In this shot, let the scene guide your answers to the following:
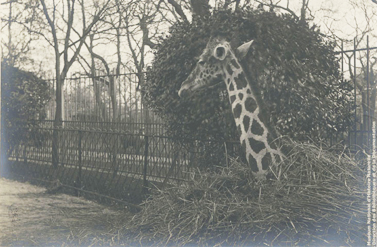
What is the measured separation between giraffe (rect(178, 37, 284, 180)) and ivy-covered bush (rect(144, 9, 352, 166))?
0.49 ft

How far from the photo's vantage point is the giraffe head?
5.66 m

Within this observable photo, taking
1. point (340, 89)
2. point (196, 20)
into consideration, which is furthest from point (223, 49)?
point (340, 89)

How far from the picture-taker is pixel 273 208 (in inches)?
177

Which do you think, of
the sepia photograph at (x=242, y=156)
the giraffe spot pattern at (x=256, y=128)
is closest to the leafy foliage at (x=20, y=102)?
the sepia photograph at (x=242, y=156)

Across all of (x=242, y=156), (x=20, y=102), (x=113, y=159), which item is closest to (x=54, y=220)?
(x=113, y=159)

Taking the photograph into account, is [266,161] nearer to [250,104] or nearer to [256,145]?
[256,145]

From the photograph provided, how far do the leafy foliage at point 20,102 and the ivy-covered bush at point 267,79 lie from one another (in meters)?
7.82

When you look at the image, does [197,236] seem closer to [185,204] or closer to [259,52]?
[185,204]

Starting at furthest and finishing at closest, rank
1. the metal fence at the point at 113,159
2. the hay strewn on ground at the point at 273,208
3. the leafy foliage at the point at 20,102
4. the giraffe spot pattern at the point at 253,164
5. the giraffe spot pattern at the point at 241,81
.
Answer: the leafy foliage at the point at 20,102 < the metal fence at the point at 113,159 < the giraffe spot pattern at the point at 241,81 < the giraffe spot pattern at the point at 253,164 < the hay strewn on ground at the point at 273,208

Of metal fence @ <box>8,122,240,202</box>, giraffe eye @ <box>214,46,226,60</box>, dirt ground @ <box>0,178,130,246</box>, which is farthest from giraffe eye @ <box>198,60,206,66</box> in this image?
dirt ground @ <box>0,178,130,246</box>

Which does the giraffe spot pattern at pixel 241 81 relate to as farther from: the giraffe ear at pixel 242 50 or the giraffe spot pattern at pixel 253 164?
the giraffe spot pattern at pixel 253 164

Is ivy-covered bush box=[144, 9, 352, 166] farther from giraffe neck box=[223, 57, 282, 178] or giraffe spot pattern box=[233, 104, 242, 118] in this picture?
giraffe spot pattern box=[233, 104, 242, 118]

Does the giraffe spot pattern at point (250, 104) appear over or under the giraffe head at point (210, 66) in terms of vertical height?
under

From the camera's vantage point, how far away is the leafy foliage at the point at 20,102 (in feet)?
45.1
